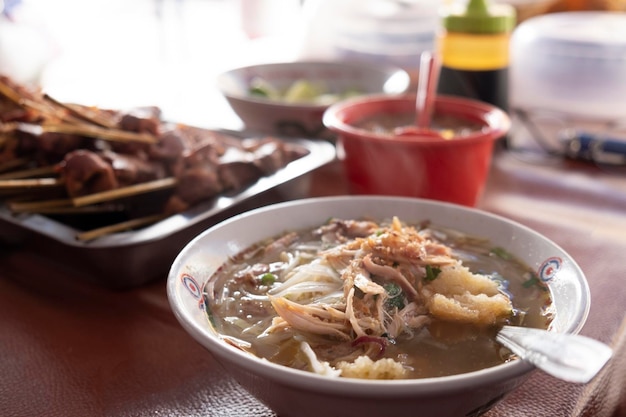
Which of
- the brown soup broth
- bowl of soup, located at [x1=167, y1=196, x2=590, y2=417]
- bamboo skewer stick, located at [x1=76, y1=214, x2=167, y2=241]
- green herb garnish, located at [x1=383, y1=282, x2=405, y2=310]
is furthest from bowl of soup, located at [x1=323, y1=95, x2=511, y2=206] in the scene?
green herb garnish, located at [x1=383, y1=282, x2=405, y2=310]

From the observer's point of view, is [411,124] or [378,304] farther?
[411,124]

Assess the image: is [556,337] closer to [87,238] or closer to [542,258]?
[542,258]

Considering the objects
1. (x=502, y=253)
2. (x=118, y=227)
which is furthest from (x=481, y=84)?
(x=118, y=227)

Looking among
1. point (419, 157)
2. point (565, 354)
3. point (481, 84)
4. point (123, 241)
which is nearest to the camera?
point (565, 354)

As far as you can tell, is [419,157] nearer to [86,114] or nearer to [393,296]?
[393,296]

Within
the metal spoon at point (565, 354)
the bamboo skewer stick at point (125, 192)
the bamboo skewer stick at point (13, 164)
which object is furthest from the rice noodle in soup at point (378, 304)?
the bamboo skewer stick at point (13, 164)
